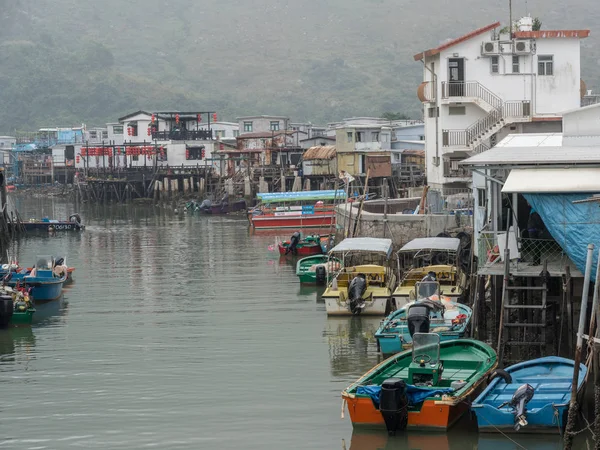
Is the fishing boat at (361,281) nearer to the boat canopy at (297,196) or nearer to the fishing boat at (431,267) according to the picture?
the fishing boat at (431,267)

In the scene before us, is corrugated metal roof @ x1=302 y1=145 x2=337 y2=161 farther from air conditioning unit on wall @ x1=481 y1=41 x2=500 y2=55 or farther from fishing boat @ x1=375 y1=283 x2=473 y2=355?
Result: fishing boat @ x1=375 y1=283 x2=473 y2=355

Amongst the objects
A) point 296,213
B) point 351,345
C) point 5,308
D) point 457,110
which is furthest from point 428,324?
point 296,213

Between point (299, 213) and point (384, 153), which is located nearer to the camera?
point (299, 213)

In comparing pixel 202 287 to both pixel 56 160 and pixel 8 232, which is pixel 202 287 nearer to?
pixel 8 232

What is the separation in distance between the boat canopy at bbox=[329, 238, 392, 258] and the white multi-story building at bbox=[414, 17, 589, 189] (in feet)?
41.4

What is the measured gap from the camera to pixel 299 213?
63.5 m

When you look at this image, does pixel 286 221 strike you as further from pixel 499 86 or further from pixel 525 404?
pixel 525 404

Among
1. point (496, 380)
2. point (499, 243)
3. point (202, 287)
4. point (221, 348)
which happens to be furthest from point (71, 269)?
point (496, 380)

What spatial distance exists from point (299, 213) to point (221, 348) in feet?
116

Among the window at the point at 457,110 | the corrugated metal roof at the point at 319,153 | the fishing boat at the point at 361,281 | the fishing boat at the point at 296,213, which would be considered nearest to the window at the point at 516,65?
the window at the point at 457,110

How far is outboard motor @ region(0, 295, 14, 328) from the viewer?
101ft

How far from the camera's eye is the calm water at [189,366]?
20.3 metres

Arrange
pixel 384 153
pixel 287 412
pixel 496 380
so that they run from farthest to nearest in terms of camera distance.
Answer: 1. pixel 384 153
2. pixel 287 412
3. pixel 496 380

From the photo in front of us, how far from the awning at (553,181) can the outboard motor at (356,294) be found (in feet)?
30.1
